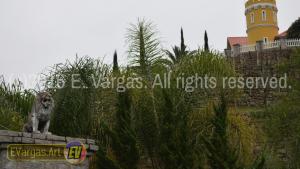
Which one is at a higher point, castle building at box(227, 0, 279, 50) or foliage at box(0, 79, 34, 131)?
castle building at box(227, 0, 279, 50)

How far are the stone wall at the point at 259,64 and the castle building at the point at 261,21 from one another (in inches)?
430

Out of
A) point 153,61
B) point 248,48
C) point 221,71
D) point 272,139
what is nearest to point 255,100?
point 248,48

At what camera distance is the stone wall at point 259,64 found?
23.1 meters

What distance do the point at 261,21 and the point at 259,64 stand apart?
12.6 m

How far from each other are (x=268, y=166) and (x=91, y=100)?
521 cm

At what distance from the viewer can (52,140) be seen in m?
6.97

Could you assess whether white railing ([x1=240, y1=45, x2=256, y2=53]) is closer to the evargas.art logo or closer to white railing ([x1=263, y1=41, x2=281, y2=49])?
white railing ([x1=263, y1=41, x2=281, y2=49])

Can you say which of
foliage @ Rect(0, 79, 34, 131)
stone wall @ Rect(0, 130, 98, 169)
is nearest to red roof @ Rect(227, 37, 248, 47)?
foliage @ Rect(0, 79, 34, 131)

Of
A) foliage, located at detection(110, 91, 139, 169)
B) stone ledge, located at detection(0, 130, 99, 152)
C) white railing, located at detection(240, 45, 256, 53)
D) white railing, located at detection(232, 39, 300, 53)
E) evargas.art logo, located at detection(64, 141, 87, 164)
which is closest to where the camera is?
stone ledge, located at detection(0, 130, 99, 152)

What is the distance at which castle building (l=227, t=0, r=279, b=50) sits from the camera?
35.8m

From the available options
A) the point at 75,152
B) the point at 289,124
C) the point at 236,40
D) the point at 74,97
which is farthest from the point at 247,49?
the point at 75,152

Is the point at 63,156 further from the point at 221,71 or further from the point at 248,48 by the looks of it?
the point at 248,48

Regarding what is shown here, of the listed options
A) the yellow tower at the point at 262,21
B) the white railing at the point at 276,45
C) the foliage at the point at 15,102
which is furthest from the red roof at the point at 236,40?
the foliage at the point at 15,102

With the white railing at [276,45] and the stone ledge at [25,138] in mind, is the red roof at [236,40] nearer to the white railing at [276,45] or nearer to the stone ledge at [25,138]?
the white railing at [276,45]
